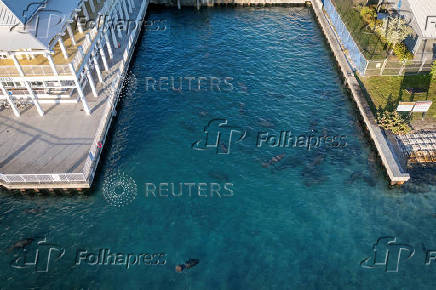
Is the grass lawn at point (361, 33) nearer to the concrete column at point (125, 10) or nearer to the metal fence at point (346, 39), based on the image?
the metal fence at point (346, 39)

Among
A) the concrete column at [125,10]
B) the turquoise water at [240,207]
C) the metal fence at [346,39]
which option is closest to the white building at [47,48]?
the turquoise water at [240,207]

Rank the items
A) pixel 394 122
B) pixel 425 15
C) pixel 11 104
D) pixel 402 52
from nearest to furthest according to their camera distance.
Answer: pixel 394 122 → pixel 11 104 → pixel 425 15 → pixel 402 52

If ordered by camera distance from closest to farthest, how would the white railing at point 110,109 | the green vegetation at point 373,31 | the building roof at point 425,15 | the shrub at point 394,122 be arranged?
the white railing at point 110,109 → the shrub at point 394,122 → the building roof at point 425,15 → the green vegetation at point 373,31

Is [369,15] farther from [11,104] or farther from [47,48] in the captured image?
[11,104]

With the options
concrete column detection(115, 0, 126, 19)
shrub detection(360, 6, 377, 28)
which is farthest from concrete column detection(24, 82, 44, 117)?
shrub detection(360, 6, 377, 28)

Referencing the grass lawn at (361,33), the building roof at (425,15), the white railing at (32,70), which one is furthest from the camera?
the grass lawn at (361,33)

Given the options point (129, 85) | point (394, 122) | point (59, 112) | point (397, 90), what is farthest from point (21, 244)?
point (397, 90)

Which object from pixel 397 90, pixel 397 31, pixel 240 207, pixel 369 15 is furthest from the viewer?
pixel 369 15
